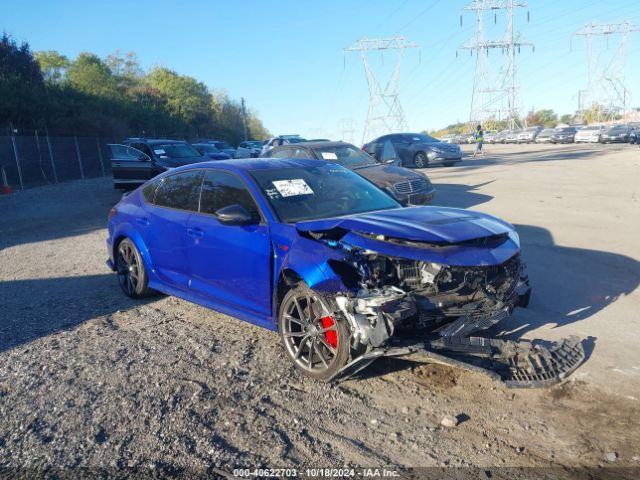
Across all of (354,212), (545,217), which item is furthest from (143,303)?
(545,217)

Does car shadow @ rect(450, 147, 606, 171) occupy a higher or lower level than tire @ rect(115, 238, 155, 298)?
lower

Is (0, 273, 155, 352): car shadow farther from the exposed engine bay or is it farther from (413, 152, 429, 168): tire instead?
(413, 152, 429, 168): tire

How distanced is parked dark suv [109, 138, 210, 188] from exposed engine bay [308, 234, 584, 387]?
12.8m

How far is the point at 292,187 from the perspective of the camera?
16.5 ft

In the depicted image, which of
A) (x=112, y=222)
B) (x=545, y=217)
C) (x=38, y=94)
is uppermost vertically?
(x=38, y=94)

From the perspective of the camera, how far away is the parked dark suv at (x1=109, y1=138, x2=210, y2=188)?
15.9m

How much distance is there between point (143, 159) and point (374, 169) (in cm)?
774

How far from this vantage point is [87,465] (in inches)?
124

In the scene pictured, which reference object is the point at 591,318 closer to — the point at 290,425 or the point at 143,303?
the point at 290,425

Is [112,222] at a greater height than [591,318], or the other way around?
[112,222]

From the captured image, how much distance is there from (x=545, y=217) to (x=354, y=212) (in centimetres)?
648

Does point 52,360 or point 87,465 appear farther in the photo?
point 52,360

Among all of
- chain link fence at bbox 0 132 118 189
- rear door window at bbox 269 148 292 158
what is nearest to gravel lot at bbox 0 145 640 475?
rear door window at bbox 269 148 292 158

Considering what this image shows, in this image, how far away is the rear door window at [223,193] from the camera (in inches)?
192
